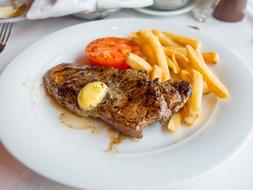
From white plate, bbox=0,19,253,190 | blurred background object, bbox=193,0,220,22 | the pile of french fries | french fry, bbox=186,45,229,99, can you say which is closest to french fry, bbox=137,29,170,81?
the pile of french fries

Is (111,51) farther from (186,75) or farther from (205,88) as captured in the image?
(205,88)

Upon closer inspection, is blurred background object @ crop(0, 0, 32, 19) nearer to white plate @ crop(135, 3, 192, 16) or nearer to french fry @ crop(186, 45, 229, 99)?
white plate @ crop(135, 3, 192, 16)

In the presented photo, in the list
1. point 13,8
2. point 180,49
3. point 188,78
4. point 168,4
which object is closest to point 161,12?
point 168,4

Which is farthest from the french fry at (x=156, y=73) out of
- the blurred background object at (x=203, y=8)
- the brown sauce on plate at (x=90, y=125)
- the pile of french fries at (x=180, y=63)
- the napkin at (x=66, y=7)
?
the blurred background object at (x=203, y=8)

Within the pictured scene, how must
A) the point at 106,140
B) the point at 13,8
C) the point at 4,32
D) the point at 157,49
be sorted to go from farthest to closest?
1. the point at 13,8
2. the point at 4,32
3. the point at 157,49
4. the point at 106,140

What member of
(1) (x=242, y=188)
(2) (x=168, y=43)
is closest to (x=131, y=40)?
(2) (x=168, y=43)

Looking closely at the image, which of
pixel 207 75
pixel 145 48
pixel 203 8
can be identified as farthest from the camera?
pixel 203 8

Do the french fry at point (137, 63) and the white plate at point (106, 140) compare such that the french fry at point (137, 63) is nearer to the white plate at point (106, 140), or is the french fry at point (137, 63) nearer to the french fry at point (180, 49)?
the french fry at point (180, 49)
